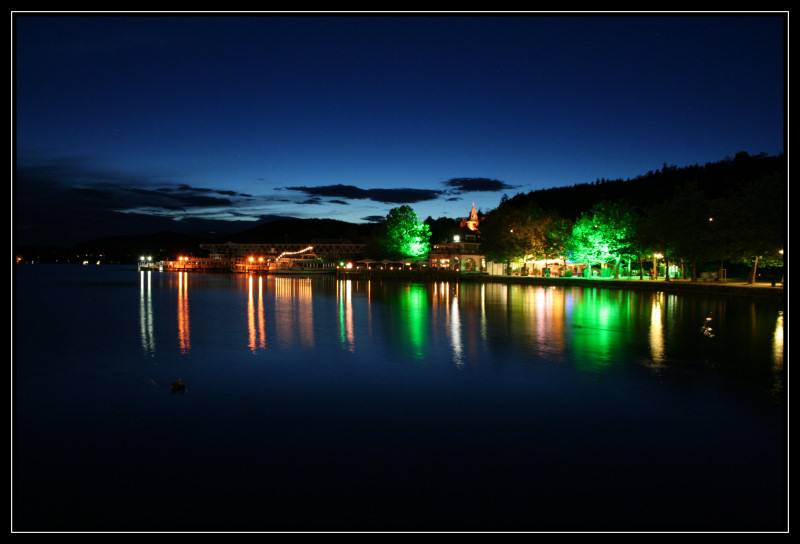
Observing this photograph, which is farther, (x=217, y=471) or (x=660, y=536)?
(x=217, y=471)

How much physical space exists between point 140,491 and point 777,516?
6.31m

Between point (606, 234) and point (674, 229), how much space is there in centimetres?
833

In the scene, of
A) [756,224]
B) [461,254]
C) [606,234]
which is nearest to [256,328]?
[756,224]

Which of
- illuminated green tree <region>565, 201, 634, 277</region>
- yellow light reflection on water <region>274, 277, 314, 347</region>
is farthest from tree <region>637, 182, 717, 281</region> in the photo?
yellow light reflection on water <region>274, 277, 314, 347</region>

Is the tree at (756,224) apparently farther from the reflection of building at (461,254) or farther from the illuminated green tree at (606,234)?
the reflection of building at (461,254)

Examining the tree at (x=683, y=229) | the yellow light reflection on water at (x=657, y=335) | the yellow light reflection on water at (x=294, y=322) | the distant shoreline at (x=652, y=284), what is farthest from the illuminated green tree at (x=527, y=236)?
the yellow light reflection on water at (x=294, y=322)

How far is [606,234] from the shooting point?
51.1 m

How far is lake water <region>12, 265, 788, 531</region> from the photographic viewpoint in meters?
5.32

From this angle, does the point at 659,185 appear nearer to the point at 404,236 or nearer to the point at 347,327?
the point at 404,236

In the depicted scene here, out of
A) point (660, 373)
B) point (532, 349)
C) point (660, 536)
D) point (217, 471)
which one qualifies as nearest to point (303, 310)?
point (532, 349)

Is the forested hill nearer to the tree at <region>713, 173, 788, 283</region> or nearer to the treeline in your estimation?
the treeline

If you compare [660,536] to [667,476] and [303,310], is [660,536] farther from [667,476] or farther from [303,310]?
[303,310]

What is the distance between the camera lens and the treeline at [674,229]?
3284 centimetres

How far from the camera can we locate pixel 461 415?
825cm
